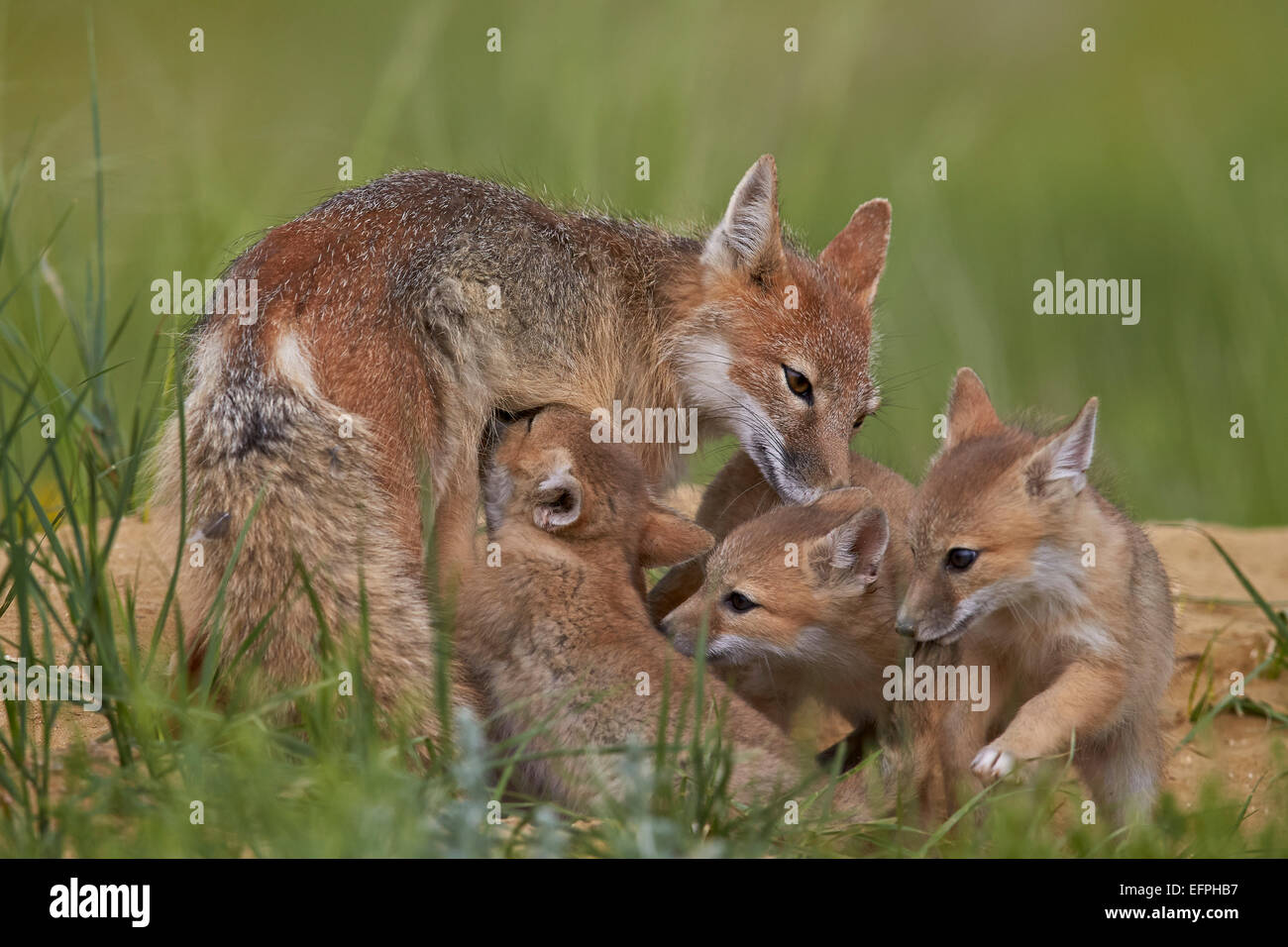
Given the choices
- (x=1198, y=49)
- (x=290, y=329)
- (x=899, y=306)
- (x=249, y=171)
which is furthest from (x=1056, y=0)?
(x=290, y=329)

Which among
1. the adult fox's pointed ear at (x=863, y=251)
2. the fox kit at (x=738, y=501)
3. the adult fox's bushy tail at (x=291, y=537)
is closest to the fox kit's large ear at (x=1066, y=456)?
the fox kit at (x=738, y=501)

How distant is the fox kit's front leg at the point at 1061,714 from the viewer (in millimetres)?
4859

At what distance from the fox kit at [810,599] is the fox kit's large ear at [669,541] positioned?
0.32 ft

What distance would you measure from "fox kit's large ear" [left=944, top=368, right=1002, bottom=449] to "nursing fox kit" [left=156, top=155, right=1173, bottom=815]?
0.04 feet

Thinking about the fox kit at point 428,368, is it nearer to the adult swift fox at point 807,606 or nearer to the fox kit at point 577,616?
the fox kit at point 577,616

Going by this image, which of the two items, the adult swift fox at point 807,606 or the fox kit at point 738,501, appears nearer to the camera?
the adult swift fox at point 807,606

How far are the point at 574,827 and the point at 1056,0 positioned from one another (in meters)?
22.7

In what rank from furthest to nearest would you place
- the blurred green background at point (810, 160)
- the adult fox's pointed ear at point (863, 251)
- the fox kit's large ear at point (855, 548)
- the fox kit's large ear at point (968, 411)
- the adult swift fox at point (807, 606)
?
1. the blurred green background at point (810, 160)
2. the adult fox's pointed ear at point (863, 251)
3. the fox kit's large ear at point (968, 411)
4. the adult swift fox at point (807, 606)
5. the fox kit's large ear at point (855, 548)

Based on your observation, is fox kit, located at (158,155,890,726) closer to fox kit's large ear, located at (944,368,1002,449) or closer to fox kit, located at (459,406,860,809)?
fox kit, located at (459,406,860,809)

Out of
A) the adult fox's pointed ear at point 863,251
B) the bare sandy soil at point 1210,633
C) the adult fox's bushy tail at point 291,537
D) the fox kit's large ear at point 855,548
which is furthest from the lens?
the adult fox's pointed ear at point 863,251

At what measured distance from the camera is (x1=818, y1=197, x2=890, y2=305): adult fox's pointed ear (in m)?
6.74

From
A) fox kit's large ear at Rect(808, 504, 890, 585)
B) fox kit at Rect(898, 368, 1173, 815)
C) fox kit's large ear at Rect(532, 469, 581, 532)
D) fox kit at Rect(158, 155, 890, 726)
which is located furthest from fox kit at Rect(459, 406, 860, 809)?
fox kit at Rect(898, 368, 1173, 815)

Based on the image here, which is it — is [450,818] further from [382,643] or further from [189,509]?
[189,509]

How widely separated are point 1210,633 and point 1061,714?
2521 mm
